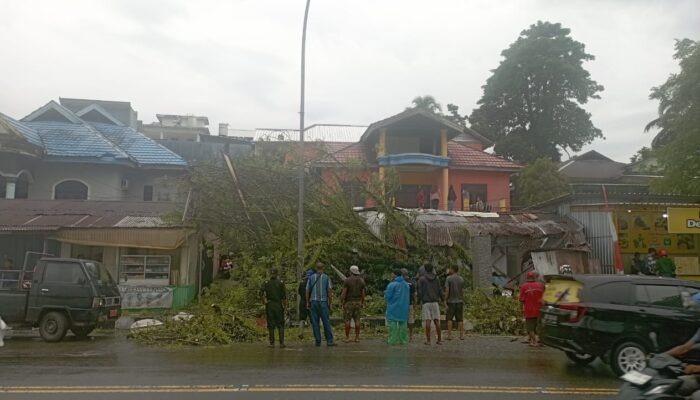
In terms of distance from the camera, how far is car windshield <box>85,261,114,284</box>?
13.4 m

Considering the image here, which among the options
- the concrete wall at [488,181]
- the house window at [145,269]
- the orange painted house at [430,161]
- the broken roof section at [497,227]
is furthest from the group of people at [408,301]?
the concrete wall at [488,181]

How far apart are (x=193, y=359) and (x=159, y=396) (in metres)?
3.37

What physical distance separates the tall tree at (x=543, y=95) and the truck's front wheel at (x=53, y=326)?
123 ft

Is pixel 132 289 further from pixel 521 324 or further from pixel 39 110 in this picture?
pixel 39 110

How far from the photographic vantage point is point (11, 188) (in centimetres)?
2298

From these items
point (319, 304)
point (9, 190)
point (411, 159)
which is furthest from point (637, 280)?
point (9, 190)

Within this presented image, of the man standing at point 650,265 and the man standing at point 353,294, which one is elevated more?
the man standing at point 650,265

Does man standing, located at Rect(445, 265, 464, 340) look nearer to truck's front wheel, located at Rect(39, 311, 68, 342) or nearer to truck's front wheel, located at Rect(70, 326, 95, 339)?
truck's front wheel, located at Rect(70, 326, 95, 339)

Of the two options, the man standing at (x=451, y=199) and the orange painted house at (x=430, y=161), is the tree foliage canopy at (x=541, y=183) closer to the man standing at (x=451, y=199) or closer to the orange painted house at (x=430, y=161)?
the orange painted house at (x=430, y=161)

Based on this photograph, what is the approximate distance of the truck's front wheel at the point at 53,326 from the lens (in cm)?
1282

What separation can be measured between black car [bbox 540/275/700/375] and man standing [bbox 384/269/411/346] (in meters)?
3.44

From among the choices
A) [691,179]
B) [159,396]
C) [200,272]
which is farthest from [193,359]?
[691,179]

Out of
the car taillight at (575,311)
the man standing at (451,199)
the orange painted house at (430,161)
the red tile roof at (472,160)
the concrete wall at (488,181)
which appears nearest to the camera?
the car taillight at (575,311)

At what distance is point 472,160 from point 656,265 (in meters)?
15.7
